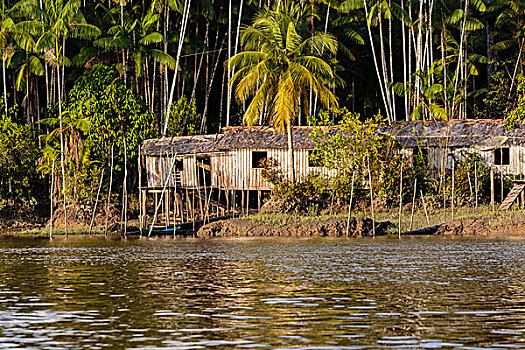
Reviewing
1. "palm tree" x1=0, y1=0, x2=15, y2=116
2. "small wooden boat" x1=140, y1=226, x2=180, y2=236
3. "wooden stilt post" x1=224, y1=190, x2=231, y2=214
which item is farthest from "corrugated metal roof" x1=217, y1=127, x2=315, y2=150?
"palm tree" x1=0, y1=0, x2=15, y2=116

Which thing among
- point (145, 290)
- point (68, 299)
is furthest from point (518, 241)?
point (68, 299)

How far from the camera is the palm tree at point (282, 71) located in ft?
108

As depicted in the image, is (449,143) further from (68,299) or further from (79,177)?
(68,299)

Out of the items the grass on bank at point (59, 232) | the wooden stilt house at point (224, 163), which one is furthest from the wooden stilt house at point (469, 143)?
the grass on bank at point (59, 232)

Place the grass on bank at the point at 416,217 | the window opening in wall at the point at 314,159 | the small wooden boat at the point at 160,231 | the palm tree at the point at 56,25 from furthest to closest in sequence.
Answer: the palm tree at the point at 56,25
the window opening in wall at the point at 314,159
the small wooden boat at the point at 160,231
the grass on bank at the point at 416,217

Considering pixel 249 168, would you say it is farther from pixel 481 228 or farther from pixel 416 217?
pixel 481 228

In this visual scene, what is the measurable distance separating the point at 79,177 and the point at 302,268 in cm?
1785

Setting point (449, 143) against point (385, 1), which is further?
point (385, 1)

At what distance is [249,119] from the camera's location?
33.4 m

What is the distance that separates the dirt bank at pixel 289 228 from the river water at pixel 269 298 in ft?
17.4

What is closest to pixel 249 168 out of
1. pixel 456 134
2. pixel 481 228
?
pixel 456 134

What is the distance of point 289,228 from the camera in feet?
98.6

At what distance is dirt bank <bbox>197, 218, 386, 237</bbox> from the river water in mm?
5318

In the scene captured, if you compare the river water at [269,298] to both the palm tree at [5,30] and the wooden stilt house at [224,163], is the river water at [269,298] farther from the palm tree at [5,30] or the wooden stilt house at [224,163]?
the palm tree at [5,30]
